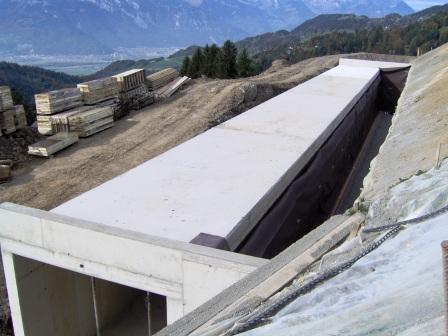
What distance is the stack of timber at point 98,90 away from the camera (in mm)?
18719

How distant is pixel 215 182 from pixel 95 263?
2659 mm

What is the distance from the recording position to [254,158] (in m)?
9.78

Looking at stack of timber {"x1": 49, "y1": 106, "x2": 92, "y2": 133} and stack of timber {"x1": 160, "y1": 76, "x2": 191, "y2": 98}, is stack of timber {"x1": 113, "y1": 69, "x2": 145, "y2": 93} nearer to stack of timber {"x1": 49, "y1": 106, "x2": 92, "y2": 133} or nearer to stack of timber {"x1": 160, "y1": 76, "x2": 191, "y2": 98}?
stack of timber {"x1": 160, "y1": 76, "x2": 191, "y2": 98}

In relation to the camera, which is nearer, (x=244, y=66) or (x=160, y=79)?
(x=160, y=79)

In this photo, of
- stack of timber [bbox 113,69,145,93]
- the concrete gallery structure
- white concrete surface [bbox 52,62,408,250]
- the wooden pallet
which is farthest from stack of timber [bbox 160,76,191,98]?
the concrete gallery structure

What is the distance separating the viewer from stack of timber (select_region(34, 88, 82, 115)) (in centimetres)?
1698

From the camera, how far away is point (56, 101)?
1738 centimetres

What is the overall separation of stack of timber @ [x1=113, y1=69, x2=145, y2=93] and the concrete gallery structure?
1073cm

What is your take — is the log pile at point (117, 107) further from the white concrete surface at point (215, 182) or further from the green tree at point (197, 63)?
the green tree at point (197, 63)

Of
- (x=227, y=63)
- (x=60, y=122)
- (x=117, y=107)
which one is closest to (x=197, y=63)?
(x=227, y=63)

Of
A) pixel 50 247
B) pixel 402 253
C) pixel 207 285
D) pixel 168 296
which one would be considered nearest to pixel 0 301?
pixel 50 247

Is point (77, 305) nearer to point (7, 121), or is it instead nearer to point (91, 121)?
point (7, 121)

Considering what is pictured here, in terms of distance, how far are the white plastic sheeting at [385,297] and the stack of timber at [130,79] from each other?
1817cm

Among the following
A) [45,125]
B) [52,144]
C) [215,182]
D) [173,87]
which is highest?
[215,182]
